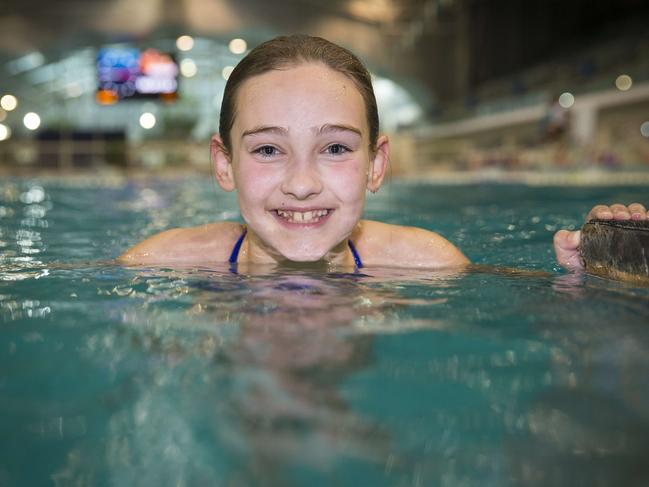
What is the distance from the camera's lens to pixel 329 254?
2.38 m

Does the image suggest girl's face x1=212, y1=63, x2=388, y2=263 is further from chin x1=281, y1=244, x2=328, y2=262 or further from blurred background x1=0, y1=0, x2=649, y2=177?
blurred background x1=0, y1=0, x2=649, y2=177

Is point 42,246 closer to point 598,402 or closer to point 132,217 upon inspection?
point 132,217

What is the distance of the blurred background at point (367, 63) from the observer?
16609 mm

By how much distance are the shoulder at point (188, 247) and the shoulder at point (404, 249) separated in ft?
1.78

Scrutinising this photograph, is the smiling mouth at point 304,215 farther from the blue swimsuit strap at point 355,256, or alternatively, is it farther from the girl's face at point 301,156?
the blue swimsuit strap at point 355,256

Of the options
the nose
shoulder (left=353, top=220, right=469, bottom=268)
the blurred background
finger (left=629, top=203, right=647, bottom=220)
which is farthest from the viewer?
the blurred background

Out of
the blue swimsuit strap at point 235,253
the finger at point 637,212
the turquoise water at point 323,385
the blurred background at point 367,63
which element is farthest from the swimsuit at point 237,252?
the blurred background at point 367,63

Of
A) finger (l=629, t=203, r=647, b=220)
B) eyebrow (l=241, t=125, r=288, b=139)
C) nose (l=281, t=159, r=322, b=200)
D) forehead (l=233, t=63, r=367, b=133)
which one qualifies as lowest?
finger (l=629, t=203, r=647, b=220)

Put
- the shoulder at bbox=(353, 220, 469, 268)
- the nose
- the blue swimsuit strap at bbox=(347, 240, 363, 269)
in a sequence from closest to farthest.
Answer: the nose → the blue swimsuit strap at bbox=(347, 240, 363, 269) → the shoulder at bbox=(353, 220, 469, 268)

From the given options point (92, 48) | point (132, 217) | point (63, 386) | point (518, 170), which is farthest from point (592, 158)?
point (92, 48)

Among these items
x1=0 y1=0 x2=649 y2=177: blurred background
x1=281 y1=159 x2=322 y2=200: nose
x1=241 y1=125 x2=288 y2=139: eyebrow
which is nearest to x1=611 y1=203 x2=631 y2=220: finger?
x1=281 y1=159 x2=322 y2=200: nose

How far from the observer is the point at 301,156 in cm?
192

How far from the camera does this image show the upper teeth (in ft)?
6.60

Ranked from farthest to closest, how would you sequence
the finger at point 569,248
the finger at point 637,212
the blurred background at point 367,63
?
the blurred background at point 367,63, the finger at point 569,248, the finger at point 637,212
